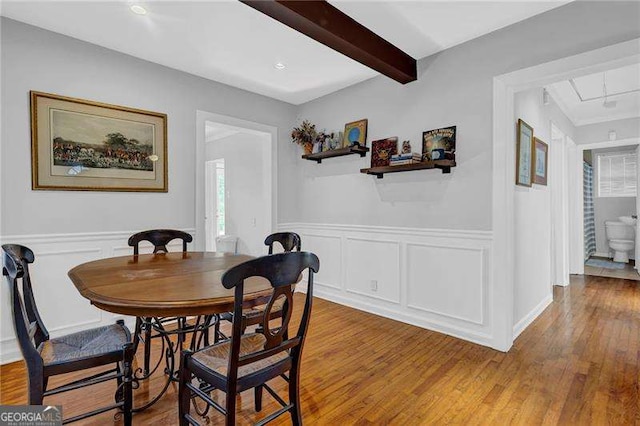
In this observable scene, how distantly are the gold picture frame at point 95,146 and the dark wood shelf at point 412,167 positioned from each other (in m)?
2.15

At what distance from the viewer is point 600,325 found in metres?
3.18

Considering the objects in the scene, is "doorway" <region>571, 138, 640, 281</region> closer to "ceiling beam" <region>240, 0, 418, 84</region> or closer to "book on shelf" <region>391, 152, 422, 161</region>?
"book on shelf" <region>391, 152, 422, 161</region>

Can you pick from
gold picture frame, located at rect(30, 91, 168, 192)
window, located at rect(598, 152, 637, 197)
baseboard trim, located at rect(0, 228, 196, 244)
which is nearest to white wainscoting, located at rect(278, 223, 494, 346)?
gold picture frame, located at rect(30, 91, 168, 192)

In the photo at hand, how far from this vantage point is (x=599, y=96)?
13.3 feet

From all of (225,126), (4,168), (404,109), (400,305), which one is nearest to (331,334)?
(400,305)

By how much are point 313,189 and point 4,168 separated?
2.97m

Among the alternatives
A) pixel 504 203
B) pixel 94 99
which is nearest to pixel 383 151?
pixel 504 203

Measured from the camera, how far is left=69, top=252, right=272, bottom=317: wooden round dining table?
1.29 m

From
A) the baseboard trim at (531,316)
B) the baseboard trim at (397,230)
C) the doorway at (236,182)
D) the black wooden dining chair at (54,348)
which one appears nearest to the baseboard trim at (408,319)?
the baseboard trim at (531,316)

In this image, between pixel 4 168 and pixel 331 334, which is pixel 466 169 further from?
pixel 4 168

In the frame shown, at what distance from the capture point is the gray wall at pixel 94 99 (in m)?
2.54

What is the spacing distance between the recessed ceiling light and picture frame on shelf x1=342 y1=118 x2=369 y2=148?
2.22 metres

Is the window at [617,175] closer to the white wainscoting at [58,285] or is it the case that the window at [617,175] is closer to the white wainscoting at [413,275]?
the white wainscoting at [413,275]

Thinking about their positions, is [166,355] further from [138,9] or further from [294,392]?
[138,9]
